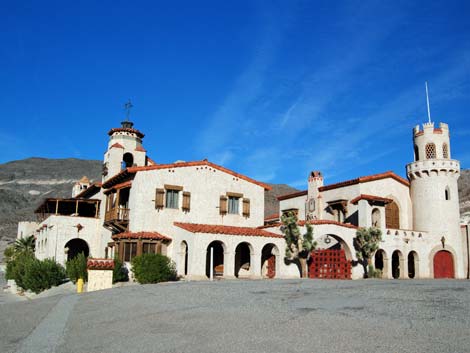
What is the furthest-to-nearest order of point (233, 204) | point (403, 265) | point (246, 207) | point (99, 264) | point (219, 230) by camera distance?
point (246, 207)
point (233, 204)
point (403, 265)
point (219, 230)
point (99, 264)

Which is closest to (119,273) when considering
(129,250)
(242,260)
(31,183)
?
(129,250)

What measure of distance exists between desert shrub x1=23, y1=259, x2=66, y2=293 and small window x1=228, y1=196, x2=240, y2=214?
490 inches

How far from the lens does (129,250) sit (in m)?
30.2

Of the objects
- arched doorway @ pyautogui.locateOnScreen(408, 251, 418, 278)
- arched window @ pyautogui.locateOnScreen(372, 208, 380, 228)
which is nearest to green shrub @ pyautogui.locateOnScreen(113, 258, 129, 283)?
arched window @ pyautogui.locateOnScreen(372, 208, 380, 228)

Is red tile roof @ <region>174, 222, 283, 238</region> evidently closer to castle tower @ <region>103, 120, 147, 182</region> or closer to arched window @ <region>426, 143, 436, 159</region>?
castle tower @ <region>103, 120, 147, 182</region>

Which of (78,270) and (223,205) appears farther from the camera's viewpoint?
(223,205)

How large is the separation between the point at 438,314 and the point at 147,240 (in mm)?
21334

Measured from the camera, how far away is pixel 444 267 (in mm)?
36562

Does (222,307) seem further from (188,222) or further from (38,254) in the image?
(38,254)

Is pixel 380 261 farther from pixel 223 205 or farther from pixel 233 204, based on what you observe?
pixel 223 205

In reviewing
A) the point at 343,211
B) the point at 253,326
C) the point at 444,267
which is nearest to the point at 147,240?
the point at 343,211

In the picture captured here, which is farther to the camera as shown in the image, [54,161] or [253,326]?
[54,161]

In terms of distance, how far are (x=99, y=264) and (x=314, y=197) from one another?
19.4 m

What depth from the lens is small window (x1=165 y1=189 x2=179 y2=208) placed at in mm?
32481
